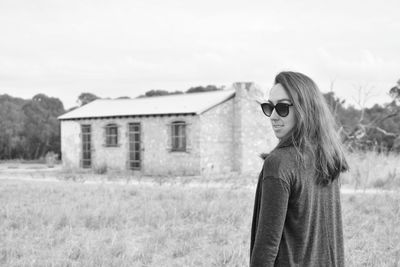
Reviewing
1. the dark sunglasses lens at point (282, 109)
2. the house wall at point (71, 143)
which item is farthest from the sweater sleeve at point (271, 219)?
the house wall at point (71, 143)

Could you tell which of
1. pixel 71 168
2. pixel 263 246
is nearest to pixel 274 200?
pixel 263 246

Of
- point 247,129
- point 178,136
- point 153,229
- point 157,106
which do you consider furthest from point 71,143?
point 153,229

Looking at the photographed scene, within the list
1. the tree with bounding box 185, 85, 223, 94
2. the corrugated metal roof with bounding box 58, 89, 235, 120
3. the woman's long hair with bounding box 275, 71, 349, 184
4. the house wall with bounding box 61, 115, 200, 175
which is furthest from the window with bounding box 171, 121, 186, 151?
the tree with bounding box 185, 85, 223, 94

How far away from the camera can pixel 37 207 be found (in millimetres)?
8570

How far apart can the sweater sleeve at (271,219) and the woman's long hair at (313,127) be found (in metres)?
0.20

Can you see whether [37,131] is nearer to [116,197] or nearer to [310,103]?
[116,197]

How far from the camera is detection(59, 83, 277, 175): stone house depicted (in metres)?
18.0

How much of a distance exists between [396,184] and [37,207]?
8724 mm

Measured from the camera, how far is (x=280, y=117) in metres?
2.05

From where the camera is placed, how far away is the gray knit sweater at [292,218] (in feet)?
6.15

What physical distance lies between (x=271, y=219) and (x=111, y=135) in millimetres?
19124

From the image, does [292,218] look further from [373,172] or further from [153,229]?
[373,172]

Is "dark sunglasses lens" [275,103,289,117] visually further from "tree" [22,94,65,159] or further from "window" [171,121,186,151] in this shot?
"tree" [22,94,65,159]

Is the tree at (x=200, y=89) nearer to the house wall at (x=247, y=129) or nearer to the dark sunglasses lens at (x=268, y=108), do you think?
the house wall at (x=247, y=129)
